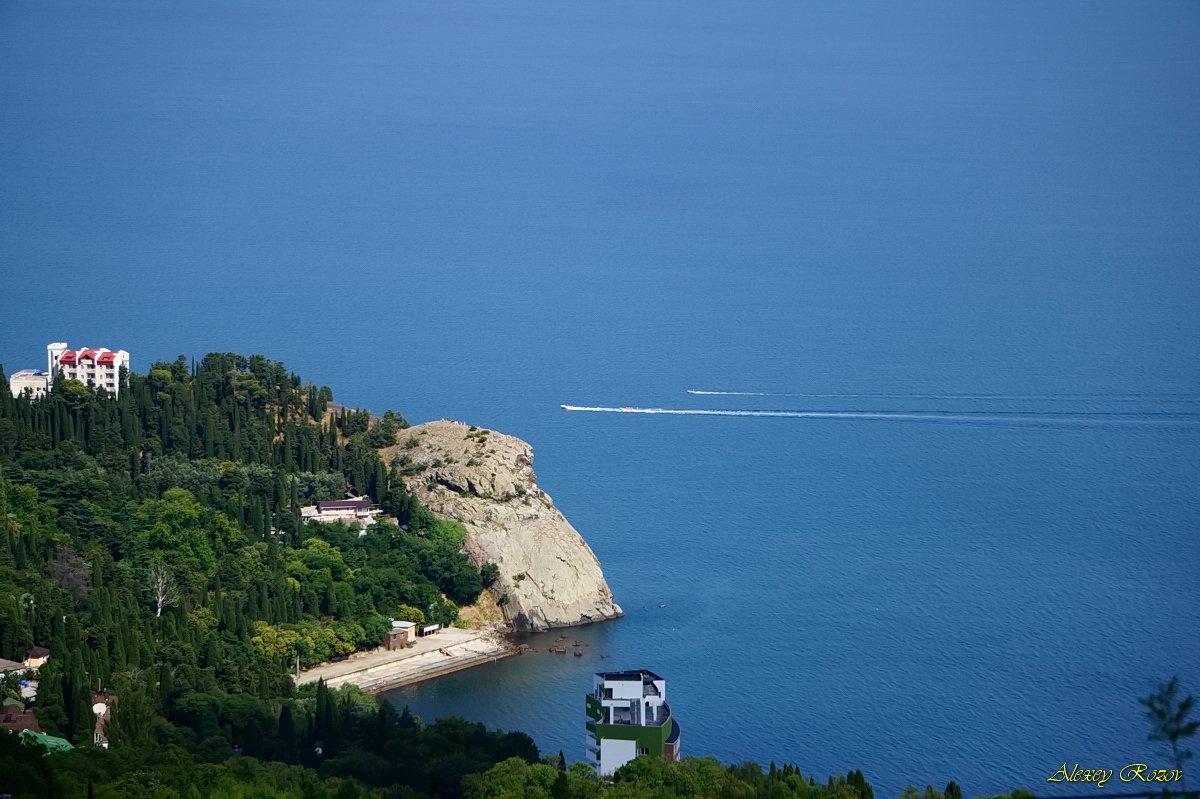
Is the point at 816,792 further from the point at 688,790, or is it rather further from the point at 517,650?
the point at 517,650

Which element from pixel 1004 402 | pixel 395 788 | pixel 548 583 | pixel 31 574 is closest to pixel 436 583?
pixel 548 583

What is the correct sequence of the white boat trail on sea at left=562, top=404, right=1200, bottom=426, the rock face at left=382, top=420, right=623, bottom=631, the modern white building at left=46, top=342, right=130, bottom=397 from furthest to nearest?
the white boat trail on sea at left=562, top=404, right=1200, bottom=426 < the modern white building at left=46, top=342, right=130, bottom=397 < the rock face at left=382, top=420, right=623, bottom=631

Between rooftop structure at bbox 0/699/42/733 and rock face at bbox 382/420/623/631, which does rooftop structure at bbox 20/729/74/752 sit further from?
rock face at bbox 382/420/623/631

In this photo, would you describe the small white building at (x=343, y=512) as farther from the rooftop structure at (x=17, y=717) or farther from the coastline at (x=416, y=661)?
the rooftop structure at (x=17, y=717)

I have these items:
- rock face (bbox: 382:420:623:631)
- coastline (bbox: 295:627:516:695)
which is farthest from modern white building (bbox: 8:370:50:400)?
coastline (bbox: 295:627:516:695)

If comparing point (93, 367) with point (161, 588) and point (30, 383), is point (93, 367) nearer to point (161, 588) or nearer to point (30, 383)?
point (30, 383)

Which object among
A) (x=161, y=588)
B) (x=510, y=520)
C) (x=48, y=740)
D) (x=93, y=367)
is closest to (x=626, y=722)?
(x=48, y=740)
